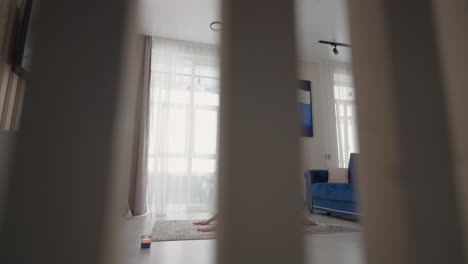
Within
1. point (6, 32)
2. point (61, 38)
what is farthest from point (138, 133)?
point (61, 38)

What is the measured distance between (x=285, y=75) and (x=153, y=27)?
4.42 metres

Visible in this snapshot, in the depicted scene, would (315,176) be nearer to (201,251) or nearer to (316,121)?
(316,121)

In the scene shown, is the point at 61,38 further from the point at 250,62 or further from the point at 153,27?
the point at 153,27

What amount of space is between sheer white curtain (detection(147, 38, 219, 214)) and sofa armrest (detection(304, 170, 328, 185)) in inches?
59.7

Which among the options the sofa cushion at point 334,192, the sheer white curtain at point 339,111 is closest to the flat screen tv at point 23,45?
the sofa cushion at point 334,192

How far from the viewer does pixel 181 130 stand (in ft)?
14.0

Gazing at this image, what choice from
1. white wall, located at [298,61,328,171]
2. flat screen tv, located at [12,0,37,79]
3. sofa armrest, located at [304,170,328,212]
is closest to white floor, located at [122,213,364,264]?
flat screen tv, located at [12,0,37,79]

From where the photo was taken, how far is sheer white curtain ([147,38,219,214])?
411 centimetres

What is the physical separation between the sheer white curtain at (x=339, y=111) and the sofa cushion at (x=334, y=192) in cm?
163

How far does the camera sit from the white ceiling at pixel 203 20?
355cm

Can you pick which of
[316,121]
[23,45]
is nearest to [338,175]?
[316,121]

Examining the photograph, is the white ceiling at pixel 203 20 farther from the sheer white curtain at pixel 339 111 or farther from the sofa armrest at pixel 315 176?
the sofa armrest at pixel 315 176

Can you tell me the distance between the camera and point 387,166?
278 millimetres

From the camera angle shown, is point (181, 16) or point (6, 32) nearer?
point (6, 32)
